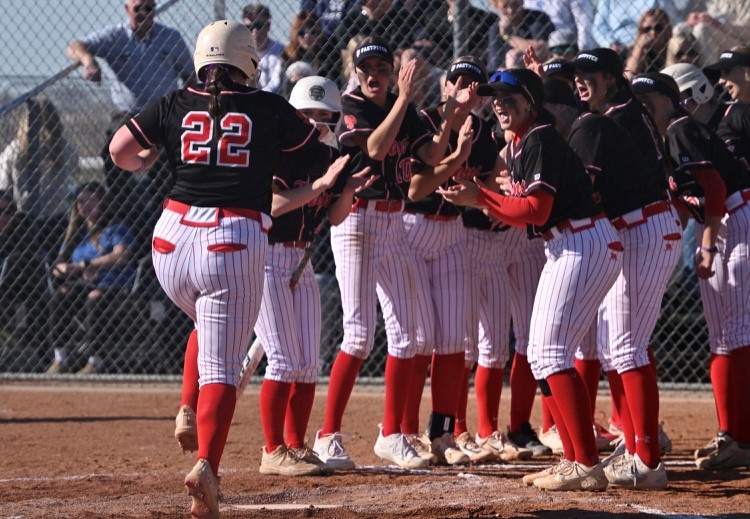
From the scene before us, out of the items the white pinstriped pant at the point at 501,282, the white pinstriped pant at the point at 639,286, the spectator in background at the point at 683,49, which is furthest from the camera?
the spectator in background at the point at 683,49

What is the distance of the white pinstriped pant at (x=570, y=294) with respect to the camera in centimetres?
494

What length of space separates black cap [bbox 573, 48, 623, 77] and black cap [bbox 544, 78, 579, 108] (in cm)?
38

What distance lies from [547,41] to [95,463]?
4496mm

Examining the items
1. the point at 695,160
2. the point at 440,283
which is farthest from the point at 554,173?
the point at 440,283

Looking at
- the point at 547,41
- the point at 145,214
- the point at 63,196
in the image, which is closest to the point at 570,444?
the point at 547,41

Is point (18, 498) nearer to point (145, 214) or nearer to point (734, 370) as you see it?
point (734, 370)

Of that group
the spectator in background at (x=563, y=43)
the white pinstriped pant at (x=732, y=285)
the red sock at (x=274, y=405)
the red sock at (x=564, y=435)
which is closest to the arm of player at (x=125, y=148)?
the red sock at (x=274, y=405)

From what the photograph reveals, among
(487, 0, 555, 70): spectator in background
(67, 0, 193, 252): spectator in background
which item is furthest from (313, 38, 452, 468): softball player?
(67, 0, 193, 252): spectator in background

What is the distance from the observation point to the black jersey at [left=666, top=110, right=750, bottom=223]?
226 inches

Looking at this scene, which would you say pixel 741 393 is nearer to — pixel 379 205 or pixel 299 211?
pixel 379 205

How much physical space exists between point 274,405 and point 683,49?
14.5ft

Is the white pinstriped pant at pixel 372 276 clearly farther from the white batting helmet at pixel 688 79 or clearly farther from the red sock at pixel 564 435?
the white batting helmet at pixel 688 79

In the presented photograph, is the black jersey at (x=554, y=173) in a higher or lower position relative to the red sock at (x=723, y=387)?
higher

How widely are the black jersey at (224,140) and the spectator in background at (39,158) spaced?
5425 millimetres
